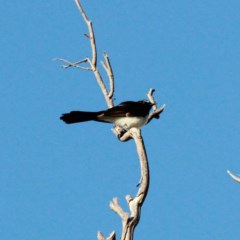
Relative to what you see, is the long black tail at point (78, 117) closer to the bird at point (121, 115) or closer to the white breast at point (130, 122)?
the bird at point (121, 115)

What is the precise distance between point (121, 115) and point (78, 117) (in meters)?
0.47

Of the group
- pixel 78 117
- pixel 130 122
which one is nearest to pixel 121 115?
pixel 130 122

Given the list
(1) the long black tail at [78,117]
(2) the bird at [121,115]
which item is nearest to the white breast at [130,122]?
(2) the bird at [121,115]

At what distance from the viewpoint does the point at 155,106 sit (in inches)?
336

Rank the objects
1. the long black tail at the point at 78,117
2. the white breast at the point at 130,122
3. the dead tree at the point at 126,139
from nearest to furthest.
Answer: the dead tree at the point at 126,139, the long black tail at the point at 78,117, the white breast at the point at 130,122

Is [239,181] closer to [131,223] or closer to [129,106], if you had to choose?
[131,223]

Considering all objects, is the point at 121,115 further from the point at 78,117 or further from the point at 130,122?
the point at 78,117

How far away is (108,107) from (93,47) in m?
0.67

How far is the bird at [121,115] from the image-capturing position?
924cm

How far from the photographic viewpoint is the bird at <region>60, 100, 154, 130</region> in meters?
9.24

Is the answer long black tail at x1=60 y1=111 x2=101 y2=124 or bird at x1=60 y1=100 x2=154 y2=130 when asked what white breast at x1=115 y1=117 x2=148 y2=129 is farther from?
long black tail at x1=60 y1=111 x2=101 y2=124

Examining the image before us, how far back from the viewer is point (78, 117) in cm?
934

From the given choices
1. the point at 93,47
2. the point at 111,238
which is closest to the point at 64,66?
the point at 93,47

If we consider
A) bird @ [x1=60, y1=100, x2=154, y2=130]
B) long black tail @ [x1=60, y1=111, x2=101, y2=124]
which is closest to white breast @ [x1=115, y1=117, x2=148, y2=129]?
bird @ [x1=60, y1=100, x2=154, y2=130]
